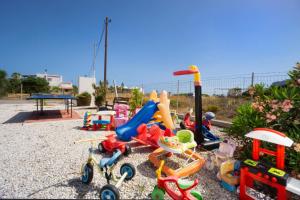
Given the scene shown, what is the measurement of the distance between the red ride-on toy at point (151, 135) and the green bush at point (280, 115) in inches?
65.5

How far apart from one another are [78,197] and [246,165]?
2457mm

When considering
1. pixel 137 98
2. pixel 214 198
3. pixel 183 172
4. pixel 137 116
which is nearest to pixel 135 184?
pixel 183 172

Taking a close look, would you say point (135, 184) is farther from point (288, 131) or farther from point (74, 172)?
point (288, 131)

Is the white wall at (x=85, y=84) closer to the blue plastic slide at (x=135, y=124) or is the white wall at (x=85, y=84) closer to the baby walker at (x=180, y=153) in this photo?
the blue plastic slide at (x=135, y=124)

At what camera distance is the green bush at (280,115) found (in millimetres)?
2754

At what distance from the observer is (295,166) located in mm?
2609

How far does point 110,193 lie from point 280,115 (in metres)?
3.07

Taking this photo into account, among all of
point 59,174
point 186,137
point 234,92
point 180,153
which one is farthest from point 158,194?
point 234,92

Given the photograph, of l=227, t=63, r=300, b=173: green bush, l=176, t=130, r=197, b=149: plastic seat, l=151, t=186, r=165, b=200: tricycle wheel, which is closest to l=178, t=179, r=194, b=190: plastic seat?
l=151, t=186, r=165, b=200: tricycle wheel

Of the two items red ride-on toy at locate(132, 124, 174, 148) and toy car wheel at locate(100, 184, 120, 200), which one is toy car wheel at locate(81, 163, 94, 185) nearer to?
toy car wheel at locate(100, 184, 120, 200)

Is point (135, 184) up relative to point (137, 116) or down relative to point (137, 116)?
down

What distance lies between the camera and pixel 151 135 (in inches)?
178

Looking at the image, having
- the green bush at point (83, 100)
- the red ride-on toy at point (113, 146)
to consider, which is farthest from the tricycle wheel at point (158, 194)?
the green bush at point (83, 100)

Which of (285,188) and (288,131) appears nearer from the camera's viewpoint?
(285,188)
